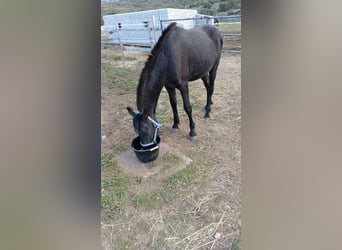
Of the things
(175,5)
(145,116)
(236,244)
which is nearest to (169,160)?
(145,116)

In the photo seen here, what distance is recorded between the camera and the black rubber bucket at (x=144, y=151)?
1.36m

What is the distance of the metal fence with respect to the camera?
1.31 metres

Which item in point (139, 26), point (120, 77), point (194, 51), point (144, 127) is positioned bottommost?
point (144, 127)

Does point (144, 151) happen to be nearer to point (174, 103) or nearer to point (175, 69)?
point (174, 103)

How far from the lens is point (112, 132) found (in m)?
1.32

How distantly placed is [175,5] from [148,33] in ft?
0.69

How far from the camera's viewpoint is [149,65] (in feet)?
4.60

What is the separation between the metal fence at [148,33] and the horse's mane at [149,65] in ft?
0.07
